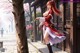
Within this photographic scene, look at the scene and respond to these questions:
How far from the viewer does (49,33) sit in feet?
24.3

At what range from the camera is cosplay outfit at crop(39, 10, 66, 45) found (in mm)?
7336

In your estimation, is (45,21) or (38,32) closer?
(45,21)

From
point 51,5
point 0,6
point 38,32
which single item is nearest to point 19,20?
point 51,5

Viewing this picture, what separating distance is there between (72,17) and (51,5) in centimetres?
402

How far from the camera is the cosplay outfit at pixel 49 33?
734cm

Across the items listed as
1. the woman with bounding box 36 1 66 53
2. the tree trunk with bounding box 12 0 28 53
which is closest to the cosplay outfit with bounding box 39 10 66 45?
the woman with bounding box 36 1 66 53

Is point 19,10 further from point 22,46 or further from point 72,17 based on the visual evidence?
point 72,17

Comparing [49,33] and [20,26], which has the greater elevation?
[20,26]

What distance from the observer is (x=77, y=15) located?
1142cm

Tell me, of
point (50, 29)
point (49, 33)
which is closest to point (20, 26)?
point (49, 33)

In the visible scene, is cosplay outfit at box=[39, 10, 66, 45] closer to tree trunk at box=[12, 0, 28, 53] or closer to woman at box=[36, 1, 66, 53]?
woman at box=[36, 1, 66, 53]

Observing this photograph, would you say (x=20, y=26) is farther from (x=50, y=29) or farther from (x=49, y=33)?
(x=50, y=29)

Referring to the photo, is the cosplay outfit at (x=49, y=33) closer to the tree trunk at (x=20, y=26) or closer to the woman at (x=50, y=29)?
the woman at (x=50, y=29)

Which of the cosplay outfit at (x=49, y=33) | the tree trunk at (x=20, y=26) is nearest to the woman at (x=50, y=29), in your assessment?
the cosplay outfit at (x=49, y=33)
